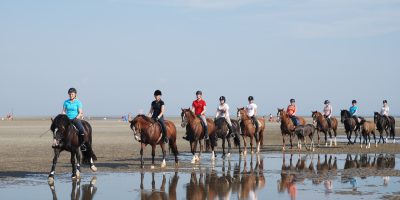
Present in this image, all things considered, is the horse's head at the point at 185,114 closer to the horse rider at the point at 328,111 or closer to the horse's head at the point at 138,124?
the horse's head at the point at 138,124

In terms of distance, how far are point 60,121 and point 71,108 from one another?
651mm

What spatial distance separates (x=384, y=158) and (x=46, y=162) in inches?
540

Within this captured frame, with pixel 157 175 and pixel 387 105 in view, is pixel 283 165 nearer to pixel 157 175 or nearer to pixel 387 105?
pixel 157 175

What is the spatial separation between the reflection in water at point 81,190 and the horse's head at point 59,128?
1.32m

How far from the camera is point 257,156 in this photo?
2606 cm

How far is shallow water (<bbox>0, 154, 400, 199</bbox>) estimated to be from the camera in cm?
1363

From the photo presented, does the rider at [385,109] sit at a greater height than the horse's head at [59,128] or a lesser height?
greater

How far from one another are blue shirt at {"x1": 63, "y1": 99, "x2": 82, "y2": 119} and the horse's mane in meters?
0.35

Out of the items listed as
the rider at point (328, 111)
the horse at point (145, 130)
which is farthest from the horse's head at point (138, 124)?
the rider at point (328, 111)

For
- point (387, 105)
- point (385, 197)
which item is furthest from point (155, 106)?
point (387, 105)

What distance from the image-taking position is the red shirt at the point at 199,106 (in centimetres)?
2322

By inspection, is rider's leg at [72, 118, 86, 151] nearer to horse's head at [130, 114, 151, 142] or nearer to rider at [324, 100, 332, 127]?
horse's head at [130, 114, 151, 142]

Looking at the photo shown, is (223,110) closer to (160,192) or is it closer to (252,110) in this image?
(252,110)

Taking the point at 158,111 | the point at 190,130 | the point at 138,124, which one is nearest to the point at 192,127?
the point at 190,130
